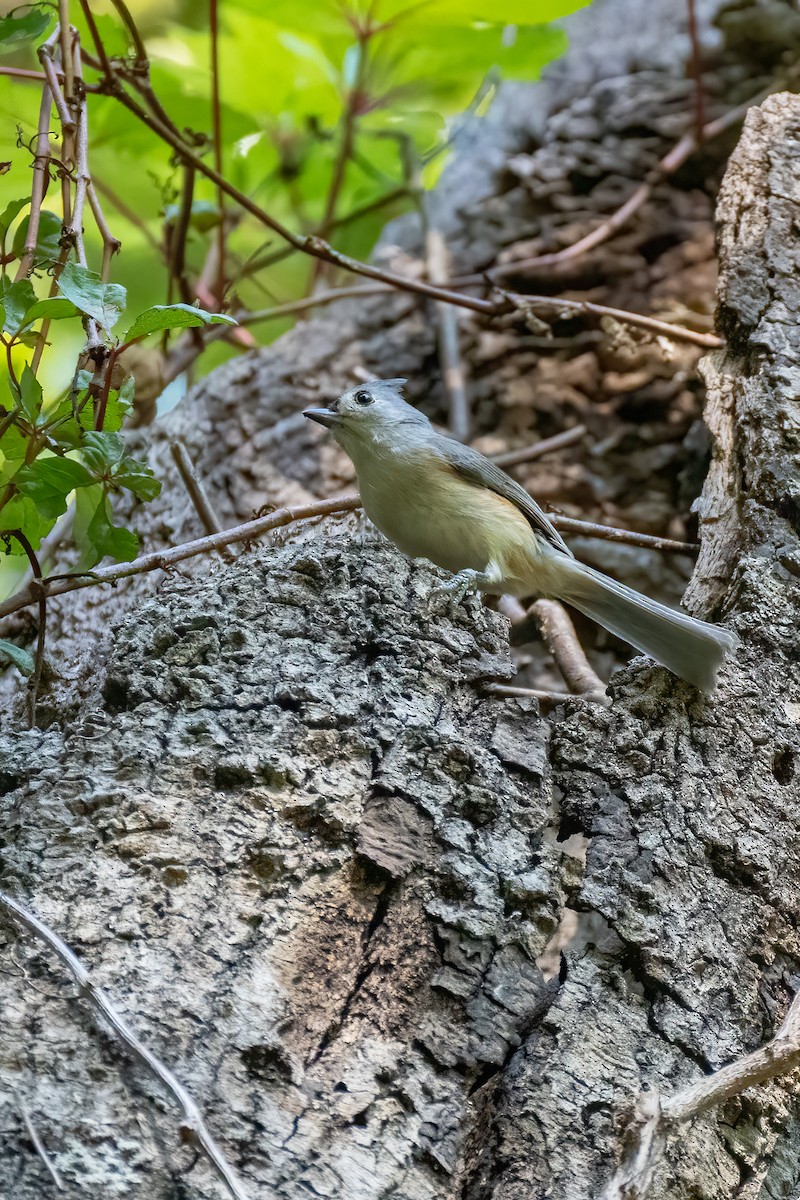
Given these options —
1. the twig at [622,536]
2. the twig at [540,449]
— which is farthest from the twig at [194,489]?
the twig at [540,449]

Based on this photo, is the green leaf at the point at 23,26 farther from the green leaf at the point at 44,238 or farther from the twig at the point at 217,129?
the twig at the point at 217,129

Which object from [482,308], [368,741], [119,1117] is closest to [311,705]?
[368,741]

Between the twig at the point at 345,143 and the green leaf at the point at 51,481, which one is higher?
the twig at the point at 345,143

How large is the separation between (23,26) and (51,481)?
120cm

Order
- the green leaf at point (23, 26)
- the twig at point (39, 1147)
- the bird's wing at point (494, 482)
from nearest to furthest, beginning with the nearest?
the twig at point (39, 1147) < the green leaf at point (23, 26) < the bird's wing at point (494, 482)

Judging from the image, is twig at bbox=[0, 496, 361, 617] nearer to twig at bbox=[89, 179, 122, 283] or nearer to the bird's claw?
the bird's claw

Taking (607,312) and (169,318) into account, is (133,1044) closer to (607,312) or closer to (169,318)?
(169,318)

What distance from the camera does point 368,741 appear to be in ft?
6.22

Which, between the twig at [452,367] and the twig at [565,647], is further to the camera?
the twig at [452,367]

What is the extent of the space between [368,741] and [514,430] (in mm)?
2000

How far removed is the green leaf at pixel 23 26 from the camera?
2.44 metres

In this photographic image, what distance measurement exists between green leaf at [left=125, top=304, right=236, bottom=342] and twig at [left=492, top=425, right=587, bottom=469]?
1.62 metres

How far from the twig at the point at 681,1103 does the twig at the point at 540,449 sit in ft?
6.43

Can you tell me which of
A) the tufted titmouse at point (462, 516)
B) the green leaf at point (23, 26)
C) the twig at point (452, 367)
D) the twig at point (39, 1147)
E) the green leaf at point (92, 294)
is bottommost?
the twig at point (39, 1147)
